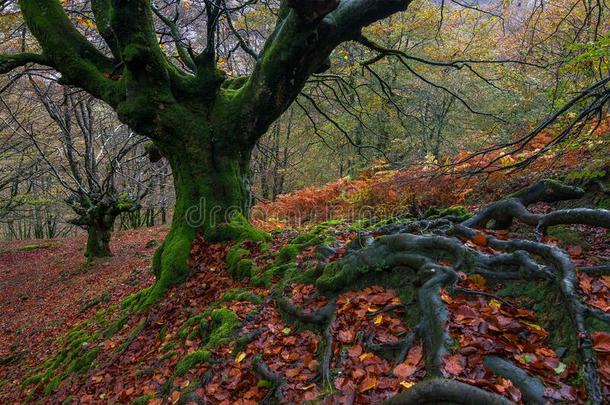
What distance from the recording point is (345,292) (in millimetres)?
3754

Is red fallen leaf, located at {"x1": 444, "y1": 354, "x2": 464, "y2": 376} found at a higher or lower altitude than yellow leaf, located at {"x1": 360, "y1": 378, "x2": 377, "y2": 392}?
higher

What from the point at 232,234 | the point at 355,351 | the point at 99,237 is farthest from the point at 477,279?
the point at 99,237

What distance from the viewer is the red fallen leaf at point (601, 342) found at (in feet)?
6.86

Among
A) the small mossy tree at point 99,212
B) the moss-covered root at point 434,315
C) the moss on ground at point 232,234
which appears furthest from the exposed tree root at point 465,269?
the small mossy tree at point 99,212

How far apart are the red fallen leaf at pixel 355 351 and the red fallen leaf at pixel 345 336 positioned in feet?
0.33

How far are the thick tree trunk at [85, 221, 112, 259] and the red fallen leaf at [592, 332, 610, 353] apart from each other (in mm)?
14391

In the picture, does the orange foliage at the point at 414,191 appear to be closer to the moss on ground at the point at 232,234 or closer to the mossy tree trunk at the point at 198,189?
the moss on ground at the point at 232,234

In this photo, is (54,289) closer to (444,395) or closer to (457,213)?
(457,213)

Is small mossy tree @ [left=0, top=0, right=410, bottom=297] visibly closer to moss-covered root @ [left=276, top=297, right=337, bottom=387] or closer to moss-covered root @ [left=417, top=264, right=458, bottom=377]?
moss-covered root @ [left=276, top=297, right=337, bottom=387]

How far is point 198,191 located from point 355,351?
4.35 m

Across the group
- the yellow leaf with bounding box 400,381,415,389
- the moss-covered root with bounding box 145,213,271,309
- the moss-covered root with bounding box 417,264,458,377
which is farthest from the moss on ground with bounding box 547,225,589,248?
the moss-covered root with bounding box 145,213,271,309

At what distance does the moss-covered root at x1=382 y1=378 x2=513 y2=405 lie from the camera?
6.44 ft

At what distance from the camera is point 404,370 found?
2500mm

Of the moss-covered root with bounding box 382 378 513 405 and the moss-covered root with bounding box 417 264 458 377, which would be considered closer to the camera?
the moss-covered root with bounding box 382 378 513 405
